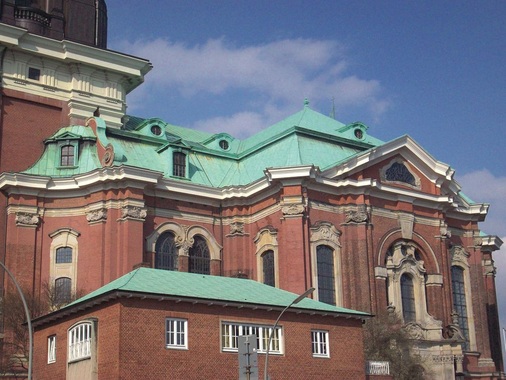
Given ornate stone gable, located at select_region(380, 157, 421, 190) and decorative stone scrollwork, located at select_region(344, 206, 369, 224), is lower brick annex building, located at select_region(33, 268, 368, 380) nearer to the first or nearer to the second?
decorative stone scrollwork, located at select_region(344, 206, 369, 224)

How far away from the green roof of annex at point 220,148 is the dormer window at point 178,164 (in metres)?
0.28

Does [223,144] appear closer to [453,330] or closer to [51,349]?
[453,330]

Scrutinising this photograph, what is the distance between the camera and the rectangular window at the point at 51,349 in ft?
112

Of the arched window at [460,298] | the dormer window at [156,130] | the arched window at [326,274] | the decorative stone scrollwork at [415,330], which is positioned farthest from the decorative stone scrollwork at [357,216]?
the dormer window at [156,130]

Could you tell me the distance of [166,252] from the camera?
48.9 m

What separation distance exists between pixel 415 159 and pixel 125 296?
2663 cm

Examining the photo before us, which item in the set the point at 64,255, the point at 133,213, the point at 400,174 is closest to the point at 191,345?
the point at 133,213

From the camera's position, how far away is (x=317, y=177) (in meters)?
47.9

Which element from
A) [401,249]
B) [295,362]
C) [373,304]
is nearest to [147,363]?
[295,362]

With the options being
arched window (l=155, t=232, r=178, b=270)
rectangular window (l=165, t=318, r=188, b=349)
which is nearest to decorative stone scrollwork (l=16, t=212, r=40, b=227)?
arched window (l=155, t=232, r=178, b=270)

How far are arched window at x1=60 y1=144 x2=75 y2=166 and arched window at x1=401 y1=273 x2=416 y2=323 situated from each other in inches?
802

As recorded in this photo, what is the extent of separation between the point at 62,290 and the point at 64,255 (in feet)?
6.92

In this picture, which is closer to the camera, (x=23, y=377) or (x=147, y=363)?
(x=147, y=363)

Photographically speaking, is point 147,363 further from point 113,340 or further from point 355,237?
point 355,237
